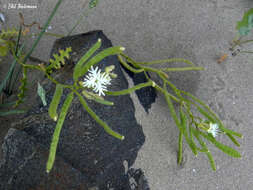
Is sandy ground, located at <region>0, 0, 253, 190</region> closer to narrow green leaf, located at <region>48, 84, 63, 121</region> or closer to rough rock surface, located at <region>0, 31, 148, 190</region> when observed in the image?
rough rock surface, located at <region>0, 31, 148, 190</region>

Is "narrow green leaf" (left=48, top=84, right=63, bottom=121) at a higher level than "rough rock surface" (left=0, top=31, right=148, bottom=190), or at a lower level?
higher

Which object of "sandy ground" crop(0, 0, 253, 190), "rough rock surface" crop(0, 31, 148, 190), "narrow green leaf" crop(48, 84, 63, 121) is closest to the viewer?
"narrow green leaf" crop(48, 84, 63, 121)

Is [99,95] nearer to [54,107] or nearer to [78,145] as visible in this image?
[54,107]

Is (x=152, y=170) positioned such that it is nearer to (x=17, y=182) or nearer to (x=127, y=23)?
(x=17, y=182)

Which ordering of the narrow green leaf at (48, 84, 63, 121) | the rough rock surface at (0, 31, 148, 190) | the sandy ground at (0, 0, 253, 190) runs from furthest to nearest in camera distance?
the sandy ground at (0, 0, 253, 190)
the rough rock surface at (0, 31, 148, 190)
the narrow green leaf at (48, 84, 63, 121)

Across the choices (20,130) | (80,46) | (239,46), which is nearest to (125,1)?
(80,46)

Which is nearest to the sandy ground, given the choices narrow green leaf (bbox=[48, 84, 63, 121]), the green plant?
the green plant
